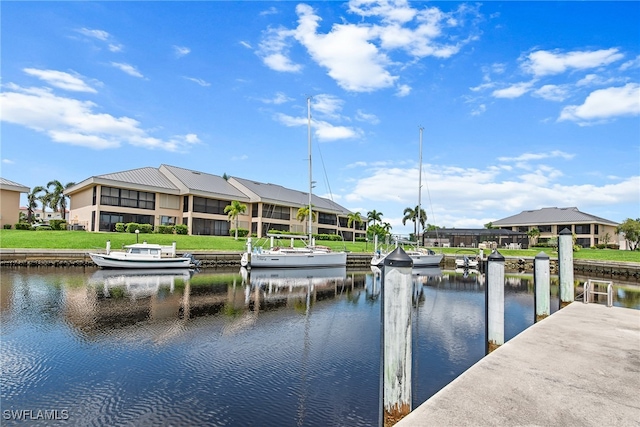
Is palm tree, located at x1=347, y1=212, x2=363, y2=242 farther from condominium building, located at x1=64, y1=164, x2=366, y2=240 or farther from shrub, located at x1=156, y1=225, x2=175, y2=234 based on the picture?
shrub, located at x1=156, y1=225, x2=175, y2=234

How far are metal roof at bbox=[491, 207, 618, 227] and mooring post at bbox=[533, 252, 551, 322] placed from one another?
68324 millimetres

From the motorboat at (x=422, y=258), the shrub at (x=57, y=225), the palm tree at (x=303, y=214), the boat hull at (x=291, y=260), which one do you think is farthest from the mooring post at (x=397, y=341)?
the shrub at (x=57, y=225)

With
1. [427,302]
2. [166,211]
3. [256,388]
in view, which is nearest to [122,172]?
[166,211]

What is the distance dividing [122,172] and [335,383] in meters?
51.1

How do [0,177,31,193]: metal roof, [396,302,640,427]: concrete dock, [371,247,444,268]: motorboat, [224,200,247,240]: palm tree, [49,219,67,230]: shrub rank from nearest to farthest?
[396,302,640,427]: concrete dock → [371,247,444,268]: motorboat → [0,177,31,193]: metal roof → [49,219,67,230]: shrub → [224,200,247,240]: palm tree

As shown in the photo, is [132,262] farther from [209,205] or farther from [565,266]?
[565,266]

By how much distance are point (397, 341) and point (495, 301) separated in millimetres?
5119

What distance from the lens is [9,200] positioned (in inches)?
1804

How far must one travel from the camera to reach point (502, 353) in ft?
24.1

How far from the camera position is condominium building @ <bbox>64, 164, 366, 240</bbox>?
47000 millimetres

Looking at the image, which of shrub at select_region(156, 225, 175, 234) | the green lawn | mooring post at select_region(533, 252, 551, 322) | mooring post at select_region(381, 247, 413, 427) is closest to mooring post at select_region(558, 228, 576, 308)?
mooring post at select_region(533, 252, 551, 322)

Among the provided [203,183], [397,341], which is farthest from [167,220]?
[397,341]

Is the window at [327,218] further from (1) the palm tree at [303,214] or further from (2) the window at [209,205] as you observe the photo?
(2) the window at [209,205]

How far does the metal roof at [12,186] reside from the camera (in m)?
44.9
